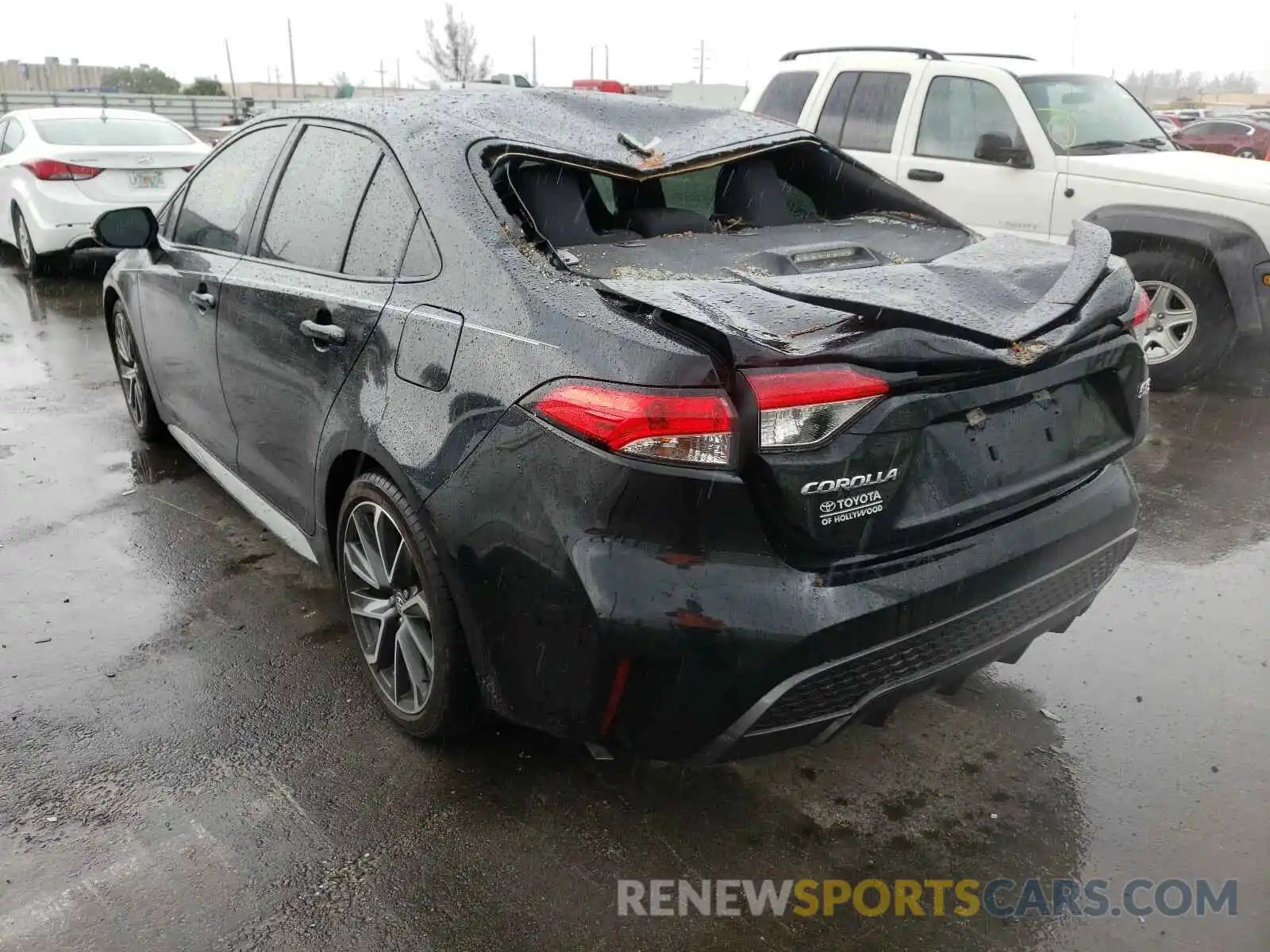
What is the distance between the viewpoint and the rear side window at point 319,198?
3006mm

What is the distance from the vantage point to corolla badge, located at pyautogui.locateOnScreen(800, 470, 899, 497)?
2037 millimetres

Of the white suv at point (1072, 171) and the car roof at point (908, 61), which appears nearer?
the white suv at point (1072, 171)

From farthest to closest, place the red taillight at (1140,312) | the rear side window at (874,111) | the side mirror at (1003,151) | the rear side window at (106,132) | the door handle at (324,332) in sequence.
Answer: the rear side window at (106,132)
the rear side window at (874,111)
the side mirror at (1003,151)
the door handle at (324,332)
the red taillight at (1140,312)

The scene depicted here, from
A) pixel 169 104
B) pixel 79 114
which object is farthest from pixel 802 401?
pixel 169 104

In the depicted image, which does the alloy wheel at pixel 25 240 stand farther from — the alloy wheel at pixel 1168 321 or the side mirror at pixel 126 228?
the alloy wheel at pixel 1168 321

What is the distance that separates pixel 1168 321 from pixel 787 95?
3.28m

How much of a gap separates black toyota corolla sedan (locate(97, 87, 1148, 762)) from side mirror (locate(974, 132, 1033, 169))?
3529 millimetres

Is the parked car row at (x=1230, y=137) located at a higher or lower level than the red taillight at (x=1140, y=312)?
higher

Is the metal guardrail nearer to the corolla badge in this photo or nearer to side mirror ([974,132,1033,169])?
side mirror ([974,132,1033,169])

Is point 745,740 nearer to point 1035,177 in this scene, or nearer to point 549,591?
point 549,591

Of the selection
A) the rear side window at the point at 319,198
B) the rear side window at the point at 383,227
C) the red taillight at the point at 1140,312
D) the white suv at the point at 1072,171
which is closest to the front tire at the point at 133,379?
the rear side window at the point at 319,198

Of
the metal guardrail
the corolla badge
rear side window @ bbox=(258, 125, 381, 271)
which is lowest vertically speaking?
the corolla badge
